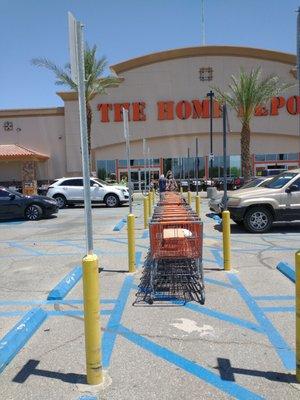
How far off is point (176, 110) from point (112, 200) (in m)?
20.0

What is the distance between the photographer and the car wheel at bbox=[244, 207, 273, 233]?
1214cm

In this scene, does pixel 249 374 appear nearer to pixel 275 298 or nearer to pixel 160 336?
pixel 160 336

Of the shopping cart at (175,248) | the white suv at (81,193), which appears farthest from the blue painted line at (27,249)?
the white suv at (81,193)

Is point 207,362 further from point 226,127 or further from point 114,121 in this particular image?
point 114,121

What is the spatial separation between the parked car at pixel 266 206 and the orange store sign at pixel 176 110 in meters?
29.9

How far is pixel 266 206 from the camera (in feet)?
39.8

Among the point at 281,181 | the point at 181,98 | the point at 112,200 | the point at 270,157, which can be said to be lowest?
the point at 112,200

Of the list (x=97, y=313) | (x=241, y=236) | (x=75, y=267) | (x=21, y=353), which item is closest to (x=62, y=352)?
(x=21, y=353)

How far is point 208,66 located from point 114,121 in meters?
10.1

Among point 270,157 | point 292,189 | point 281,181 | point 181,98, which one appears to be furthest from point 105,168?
Result: point 292,189

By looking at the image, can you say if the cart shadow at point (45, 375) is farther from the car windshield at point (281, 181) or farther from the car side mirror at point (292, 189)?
the car windshield at point (281, 181)

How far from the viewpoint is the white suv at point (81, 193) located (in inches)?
936

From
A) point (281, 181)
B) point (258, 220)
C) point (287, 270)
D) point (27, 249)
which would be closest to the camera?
point (287, 270)

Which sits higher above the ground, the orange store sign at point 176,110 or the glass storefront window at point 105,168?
the orange store sign at point 176,110
